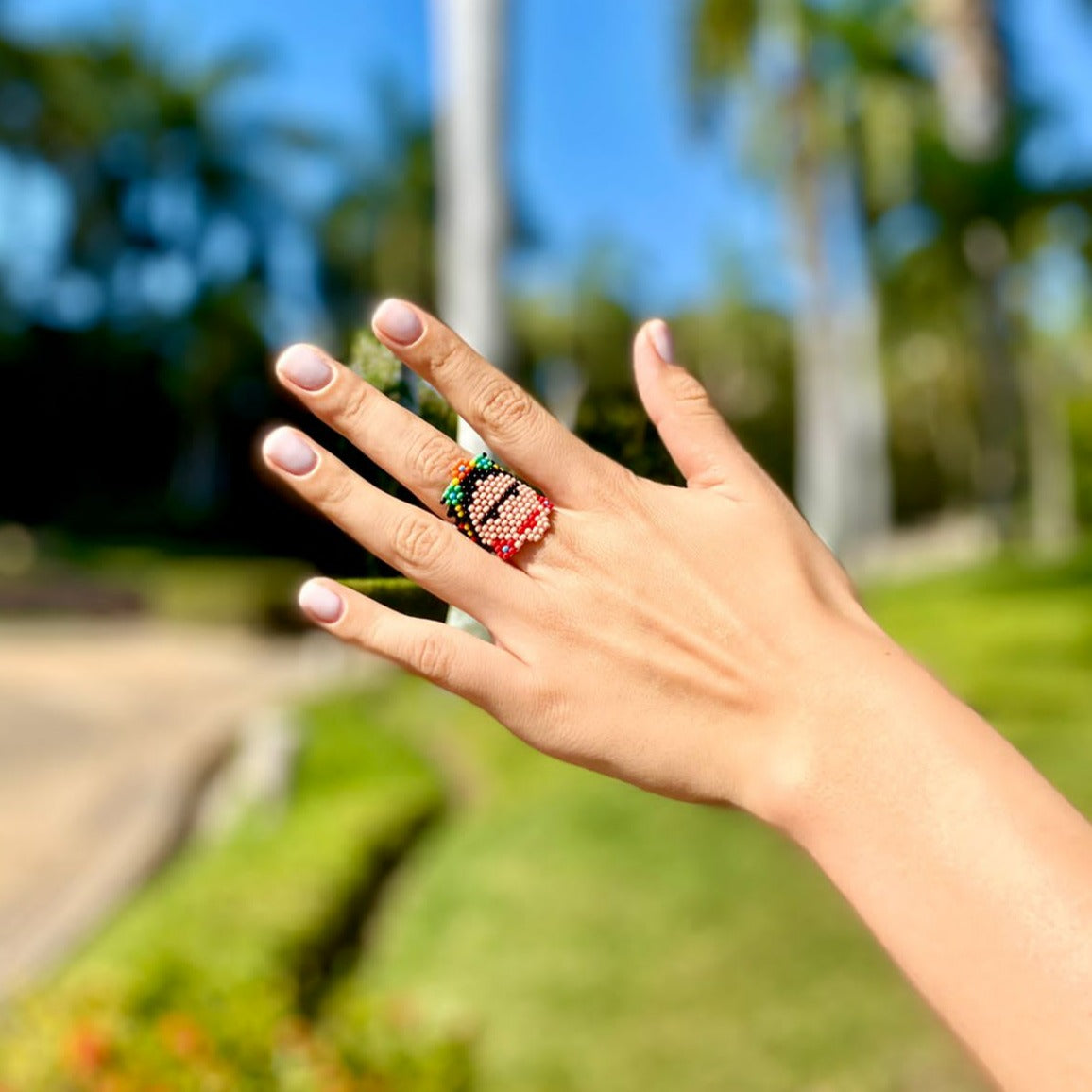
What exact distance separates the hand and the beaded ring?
0.5 inches

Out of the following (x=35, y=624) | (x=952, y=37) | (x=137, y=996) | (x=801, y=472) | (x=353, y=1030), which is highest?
(x=952, y=37)

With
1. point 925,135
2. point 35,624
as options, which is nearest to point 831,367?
point 925,135

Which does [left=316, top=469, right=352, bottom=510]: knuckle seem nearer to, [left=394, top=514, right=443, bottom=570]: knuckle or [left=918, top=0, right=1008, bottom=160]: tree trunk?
[left=394, top=514, right=443, bottom=570]: knuckle

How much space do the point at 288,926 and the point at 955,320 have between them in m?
21.0

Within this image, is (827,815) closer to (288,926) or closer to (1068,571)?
(288,926)

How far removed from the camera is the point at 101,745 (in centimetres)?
1053

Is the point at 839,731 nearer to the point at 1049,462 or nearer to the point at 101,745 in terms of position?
the point at 101,745

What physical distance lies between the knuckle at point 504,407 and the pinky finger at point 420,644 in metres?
0.18

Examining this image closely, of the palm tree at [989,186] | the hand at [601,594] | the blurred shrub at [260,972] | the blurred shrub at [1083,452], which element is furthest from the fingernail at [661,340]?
the blurred shrub at [1083,452]

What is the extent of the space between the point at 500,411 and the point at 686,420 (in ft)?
0.56

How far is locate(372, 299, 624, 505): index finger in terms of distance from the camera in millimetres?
1146

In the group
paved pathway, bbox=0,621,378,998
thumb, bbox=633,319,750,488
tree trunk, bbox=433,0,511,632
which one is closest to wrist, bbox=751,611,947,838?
thumb, bbox=633,319,750,488

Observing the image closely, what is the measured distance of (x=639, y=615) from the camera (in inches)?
44.5

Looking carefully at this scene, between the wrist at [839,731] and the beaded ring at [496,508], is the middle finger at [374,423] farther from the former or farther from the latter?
the wrist at [839,731]
